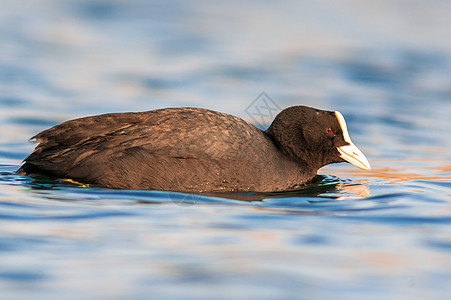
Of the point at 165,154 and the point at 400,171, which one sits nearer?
the point at 165,154

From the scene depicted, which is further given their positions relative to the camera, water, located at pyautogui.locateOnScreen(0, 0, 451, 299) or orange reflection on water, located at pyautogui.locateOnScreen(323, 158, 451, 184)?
orange reflection on water, located at pyautogui.locateOnScreen(323, 158, 451, 184)

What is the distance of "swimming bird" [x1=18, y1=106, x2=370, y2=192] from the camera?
284 inches

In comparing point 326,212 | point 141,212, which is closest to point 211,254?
point 141,212

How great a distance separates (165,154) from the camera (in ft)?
23.7

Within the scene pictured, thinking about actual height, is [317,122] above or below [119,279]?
above

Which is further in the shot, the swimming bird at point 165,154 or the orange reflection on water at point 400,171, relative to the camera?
the orange reflection on water at point 400,171

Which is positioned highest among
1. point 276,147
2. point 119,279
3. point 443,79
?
point 443,79

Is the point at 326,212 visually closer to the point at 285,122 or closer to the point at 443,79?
the point at 285,122

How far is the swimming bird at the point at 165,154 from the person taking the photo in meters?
7.21

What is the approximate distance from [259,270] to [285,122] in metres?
3.44

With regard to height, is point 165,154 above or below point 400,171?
above

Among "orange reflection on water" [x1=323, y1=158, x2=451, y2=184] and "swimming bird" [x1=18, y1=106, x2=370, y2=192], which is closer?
"swimming bird" [x1=18, y1=106, x2=370, y2=192]

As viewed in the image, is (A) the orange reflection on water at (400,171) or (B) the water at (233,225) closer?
(B) the water at (233,225)

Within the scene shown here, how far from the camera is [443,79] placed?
1536 cm
